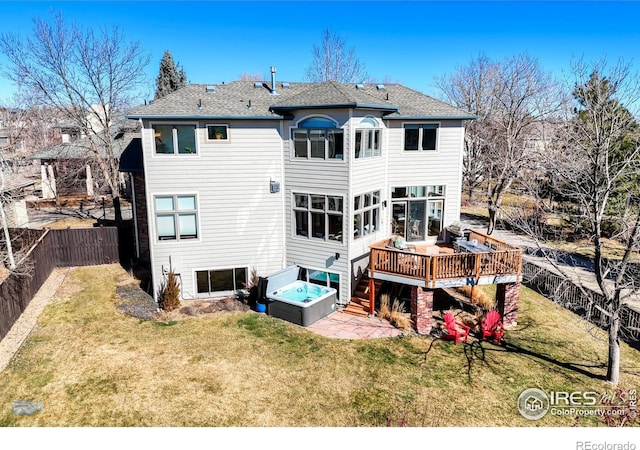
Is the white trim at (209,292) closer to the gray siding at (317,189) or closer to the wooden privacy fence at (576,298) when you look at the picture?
the gray siding at (317,189)

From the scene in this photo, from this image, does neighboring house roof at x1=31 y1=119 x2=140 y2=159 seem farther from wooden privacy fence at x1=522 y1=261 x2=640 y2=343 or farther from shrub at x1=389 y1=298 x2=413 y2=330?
wooden privacy fence at x1=522 y1=261 x2=640 y2=343

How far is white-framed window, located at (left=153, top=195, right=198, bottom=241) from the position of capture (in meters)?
15.0

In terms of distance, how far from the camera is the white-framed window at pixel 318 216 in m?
14.8

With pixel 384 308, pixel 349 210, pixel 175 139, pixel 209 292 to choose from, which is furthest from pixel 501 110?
pixel 209 292

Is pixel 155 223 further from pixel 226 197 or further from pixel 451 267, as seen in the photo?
pixel 451 267

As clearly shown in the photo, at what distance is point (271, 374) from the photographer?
35.8 feet

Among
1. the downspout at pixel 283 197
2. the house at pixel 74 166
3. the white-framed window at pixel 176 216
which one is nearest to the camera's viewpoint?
the white-framed window at pixel 176 216

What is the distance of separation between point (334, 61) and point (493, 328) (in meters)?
33.3

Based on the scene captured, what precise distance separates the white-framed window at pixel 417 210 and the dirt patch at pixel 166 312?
7024 millimetres

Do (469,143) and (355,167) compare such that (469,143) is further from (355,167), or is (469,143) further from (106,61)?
(106,61)

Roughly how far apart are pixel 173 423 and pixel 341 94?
11.1 metres

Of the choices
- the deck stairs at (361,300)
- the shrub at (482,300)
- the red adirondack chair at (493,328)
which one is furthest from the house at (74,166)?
the red adirondack chair at (493,328)

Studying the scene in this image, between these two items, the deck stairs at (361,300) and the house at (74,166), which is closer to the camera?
the deck stairs at (361,300)

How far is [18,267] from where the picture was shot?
14500mm
